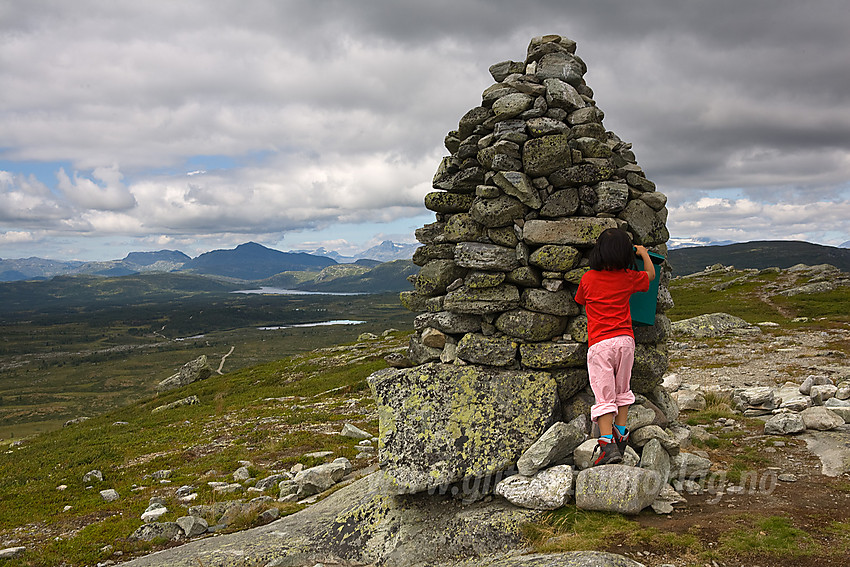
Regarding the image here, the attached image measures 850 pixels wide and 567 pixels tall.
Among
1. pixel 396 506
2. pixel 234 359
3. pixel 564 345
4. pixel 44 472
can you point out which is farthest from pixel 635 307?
A: pixel 234 359

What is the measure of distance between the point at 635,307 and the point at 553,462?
4.04m

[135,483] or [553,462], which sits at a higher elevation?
[553,462]

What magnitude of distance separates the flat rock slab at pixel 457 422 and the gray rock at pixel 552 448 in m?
0.38

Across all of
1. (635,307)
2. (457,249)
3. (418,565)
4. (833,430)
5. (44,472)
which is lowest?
(44,472)

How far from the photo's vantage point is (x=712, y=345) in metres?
39.8

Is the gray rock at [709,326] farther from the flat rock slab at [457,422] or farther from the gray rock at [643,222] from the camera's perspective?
the flat rock slab at [457,422]

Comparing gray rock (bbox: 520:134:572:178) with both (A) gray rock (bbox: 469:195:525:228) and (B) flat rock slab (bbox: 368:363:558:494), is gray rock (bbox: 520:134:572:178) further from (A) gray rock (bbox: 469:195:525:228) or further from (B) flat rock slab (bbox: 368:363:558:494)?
(B) flat rock slab (bbox: 368:363:558:494)

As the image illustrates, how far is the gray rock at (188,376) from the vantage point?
71250 mm

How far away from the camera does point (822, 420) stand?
42.4 feet

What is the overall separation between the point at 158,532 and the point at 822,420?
1850 cm

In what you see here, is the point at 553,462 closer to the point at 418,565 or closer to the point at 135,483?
the point at 418,565

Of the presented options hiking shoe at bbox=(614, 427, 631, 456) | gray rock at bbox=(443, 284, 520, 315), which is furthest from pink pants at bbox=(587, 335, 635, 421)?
gray rock at bbox=(443, 284, 520, 315)

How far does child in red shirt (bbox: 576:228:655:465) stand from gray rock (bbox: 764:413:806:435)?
6.45 meters

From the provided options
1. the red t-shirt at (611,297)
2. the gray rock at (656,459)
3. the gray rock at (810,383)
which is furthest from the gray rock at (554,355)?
the gray rock at (810,383)
